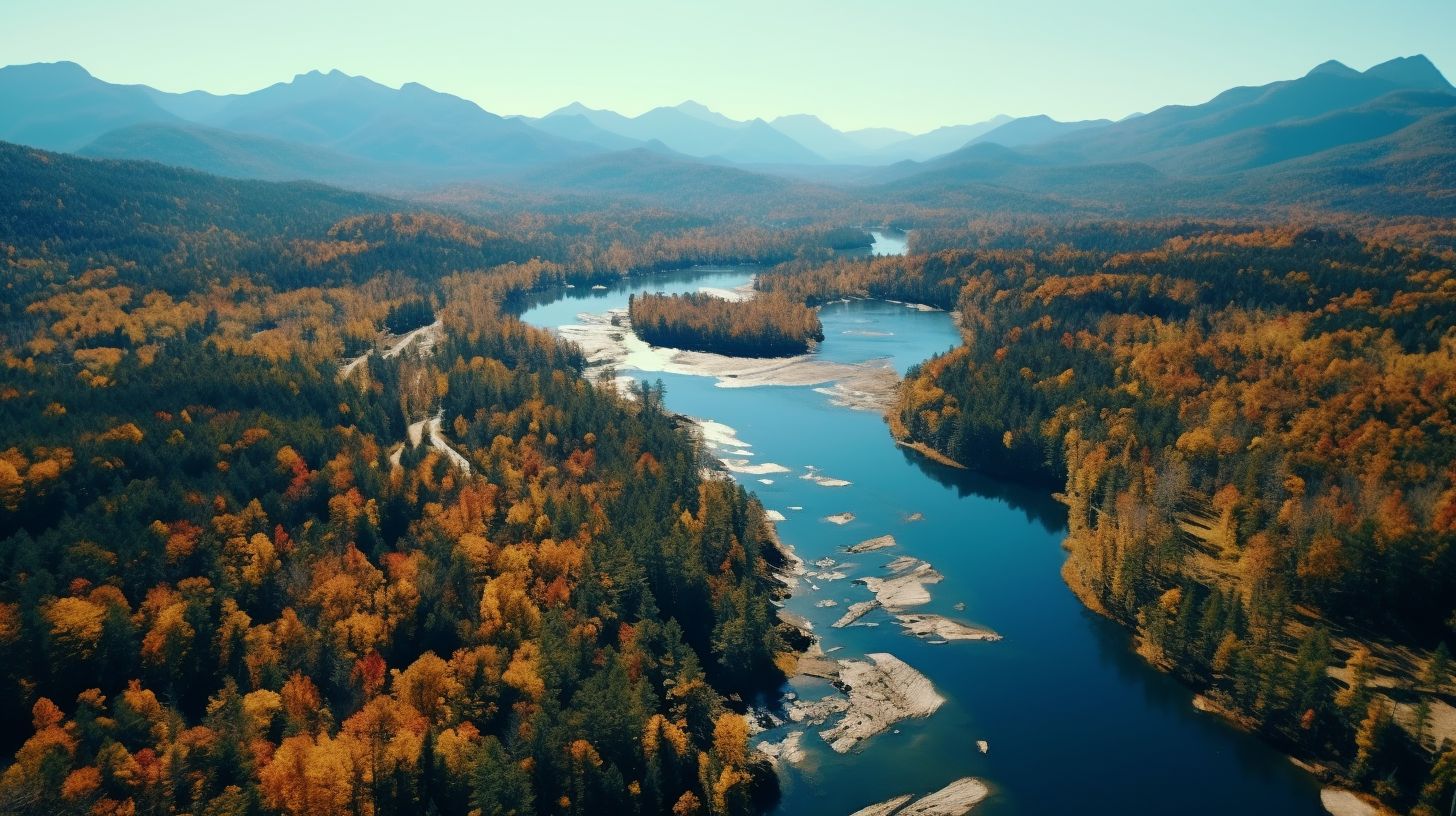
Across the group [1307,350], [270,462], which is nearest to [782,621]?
[270,462]

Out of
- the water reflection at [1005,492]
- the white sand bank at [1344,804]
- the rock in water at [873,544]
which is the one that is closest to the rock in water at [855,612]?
the rock in water at [873,544]

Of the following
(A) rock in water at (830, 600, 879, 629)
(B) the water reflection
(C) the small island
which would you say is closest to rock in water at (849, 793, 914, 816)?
(A) rock in water at (830, 600, 879, 629)

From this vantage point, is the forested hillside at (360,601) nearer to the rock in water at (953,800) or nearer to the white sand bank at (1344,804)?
the rock in water at (953,800)

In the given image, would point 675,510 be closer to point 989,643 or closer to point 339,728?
point 989,643

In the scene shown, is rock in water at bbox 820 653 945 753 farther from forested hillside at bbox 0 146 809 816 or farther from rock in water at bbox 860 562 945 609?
rock in water at bbox 860 562 945 609

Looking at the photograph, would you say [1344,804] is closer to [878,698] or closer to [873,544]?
[878,698]
